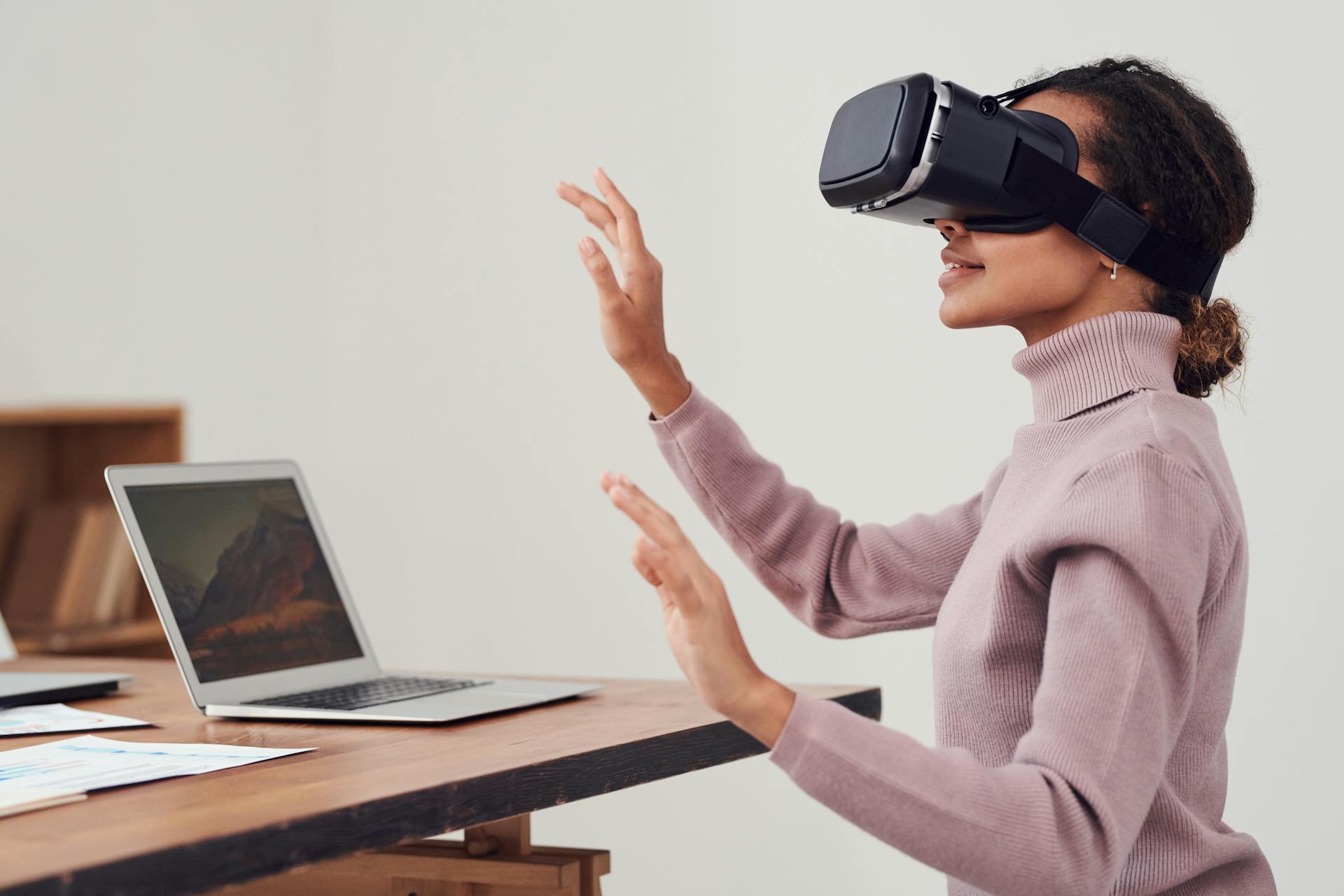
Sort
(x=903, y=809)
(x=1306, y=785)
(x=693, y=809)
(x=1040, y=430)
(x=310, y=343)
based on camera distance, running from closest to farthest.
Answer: (x=903, y=809) → (x=1040, y=430) → (x=1306, y=785) → (x=693, y=809) → (x=310, y=343)

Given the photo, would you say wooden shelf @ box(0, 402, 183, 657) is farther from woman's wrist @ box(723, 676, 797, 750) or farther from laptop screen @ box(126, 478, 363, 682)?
woman's wrist @ box(723, 676, 797, 750)

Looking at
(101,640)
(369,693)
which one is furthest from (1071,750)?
(101,640)

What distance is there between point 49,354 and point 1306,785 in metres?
2.82

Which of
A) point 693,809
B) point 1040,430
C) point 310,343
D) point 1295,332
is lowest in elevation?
point 693,809

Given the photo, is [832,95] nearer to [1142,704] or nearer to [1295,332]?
[1295,332]

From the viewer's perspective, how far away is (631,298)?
152 cm

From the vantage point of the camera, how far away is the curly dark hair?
121cm

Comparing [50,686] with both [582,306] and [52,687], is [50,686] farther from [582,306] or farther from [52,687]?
[582,306]

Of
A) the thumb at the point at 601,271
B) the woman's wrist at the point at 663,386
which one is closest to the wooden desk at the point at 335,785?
the woman's wrist at the point at 663,386

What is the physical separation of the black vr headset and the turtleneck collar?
0.05 meters

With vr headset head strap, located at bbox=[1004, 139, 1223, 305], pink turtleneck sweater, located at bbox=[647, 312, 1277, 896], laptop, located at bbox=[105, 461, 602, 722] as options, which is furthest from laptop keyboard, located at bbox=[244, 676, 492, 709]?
vr headset head strap, located at bbox=[1004, 139, 1223, 305]

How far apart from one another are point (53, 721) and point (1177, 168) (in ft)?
3.98

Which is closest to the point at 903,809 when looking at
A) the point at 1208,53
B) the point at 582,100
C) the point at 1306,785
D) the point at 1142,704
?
the point at 1142,704

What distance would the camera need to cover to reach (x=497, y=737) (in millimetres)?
1270
